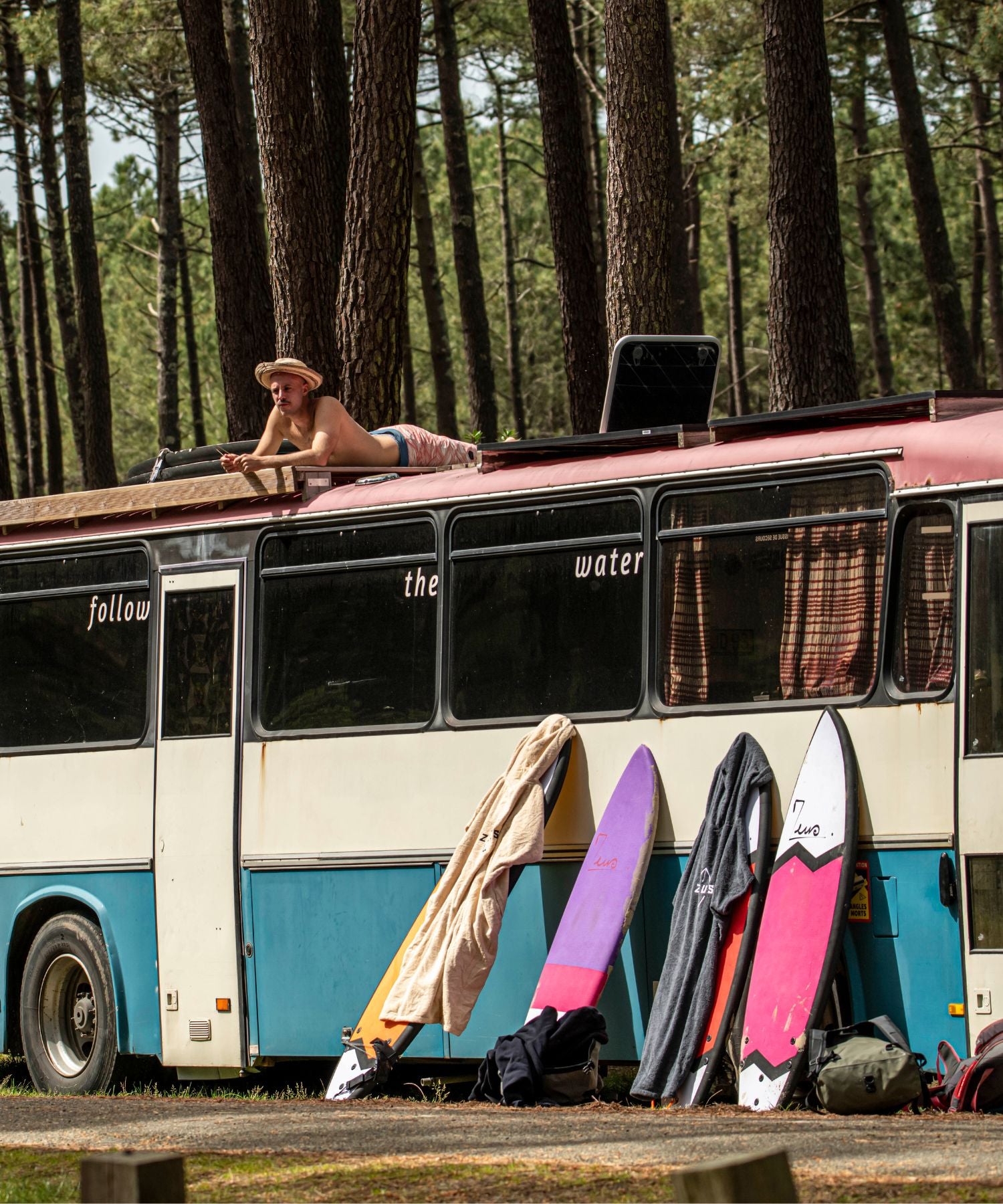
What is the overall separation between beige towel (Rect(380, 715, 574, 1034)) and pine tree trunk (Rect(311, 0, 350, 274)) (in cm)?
834

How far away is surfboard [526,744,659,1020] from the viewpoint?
359 inches

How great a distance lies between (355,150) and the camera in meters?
15.4

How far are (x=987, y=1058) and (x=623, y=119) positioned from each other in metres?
9.34

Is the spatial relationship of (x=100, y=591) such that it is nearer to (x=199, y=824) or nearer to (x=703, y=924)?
(x=199, y=824)

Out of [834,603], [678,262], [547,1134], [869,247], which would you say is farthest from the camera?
[869,247]

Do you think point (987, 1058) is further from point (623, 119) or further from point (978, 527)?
point (623, 119)

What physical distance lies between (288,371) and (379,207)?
4250 mm

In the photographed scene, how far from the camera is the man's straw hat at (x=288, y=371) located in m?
11.3

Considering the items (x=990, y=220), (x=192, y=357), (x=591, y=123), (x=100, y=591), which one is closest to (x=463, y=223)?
(x=591, y=123)

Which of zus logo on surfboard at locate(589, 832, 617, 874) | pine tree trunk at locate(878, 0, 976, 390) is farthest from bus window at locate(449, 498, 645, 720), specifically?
pine tree trunk at locate(878, 0, 976, 390)

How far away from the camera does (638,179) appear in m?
15.3

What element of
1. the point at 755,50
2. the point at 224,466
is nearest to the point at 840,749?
the point at 224,466

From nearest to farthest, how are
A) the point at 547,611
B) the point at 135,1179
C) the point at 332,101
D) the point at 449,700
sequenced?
the point at 135,1179 < the point at 547,611 < the point at 449,700 < the point at 332,101

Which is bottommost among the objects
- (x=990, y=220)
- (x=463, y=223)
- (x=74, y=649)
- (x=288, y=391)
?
(x=74, y=649)
